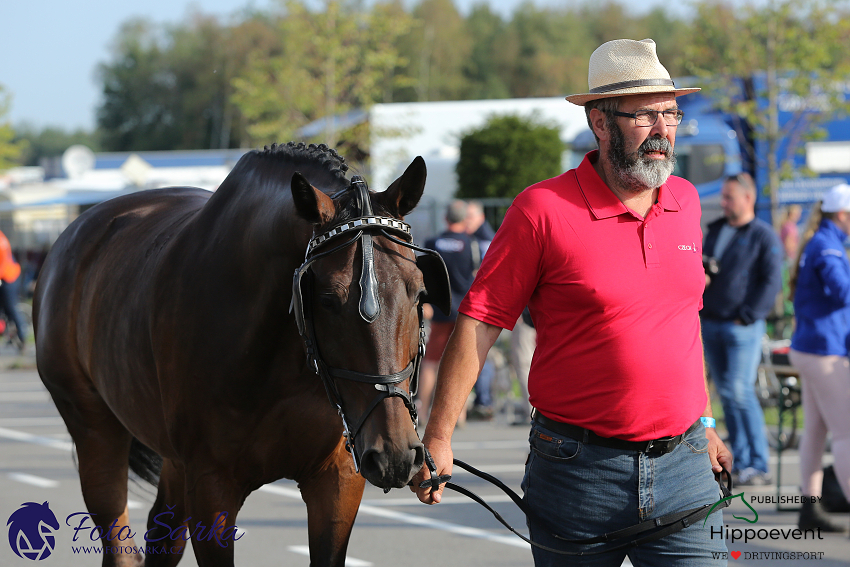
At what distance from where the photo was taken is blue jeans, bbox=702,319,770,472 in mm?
7109

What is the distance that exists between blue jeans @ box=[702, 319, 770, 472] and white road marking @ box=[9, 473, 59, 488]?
17.7 ft

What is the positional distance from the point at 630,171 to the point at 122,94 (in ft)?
250

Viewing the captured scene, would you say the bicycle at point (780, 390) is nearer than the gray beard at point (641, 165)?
No

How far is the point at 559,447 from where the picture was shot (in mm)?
2826

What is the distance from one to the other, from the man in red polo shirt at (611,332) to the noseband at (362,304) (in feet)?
0.50

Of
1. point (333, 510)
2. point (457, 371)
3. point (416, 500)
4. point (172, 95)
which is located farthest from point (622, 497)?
point (172, 95)

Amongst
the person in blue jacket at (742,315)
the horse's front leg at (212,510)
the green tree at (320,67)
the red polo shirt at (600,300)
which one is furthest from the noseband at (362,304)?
the green tree at (320,67)

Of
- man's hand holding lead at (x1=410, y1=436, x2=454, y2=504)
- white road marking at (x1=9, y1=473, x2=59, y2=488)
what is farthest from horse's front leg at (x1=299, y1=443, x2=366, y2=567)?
white road marking at (x1=9, y1=473, x2=59, y2=488)

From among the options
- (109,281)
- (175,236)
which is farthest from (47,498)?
(175,236)

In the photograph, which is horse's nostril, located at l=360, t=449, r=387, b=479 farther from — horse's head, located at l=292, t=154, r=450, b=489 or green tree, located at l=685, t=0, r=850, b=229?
green tree, located at l=685, t=0, r=850, b=229

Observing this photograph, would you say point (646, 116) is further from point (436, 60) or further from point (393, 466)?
point (436, 60)

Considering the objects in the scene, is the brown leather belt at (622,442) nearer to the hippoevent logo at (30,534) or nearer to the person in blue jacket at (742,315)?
the hippoevent logo at (30,534)

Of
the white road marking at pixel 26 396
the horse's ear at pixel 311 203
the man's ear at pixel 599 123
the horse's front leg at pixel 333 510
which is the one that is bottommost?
the white road marking at pixel 26 396

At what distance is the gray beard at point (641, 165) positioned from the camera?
109 inches
